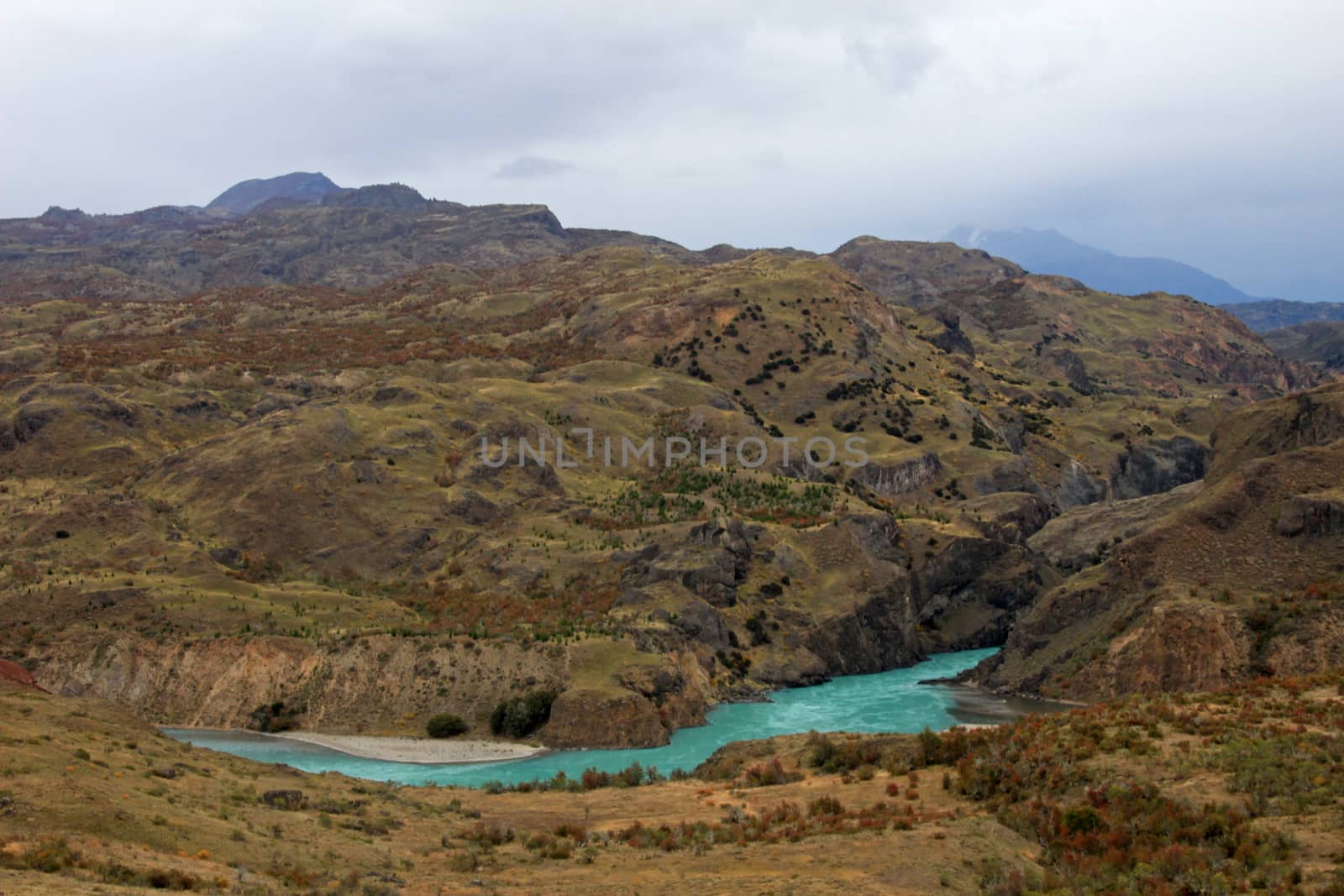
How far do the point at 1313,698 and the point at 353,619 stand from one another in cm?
6908

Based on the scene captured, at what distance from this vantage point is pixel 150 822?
2934 centimetres

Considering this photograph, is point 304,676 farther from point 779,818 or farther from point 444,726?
point 779,818

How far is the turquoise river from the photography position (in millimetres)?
66562

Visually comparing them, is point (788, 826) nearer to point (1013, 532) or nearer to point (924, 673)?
point (924, 673)

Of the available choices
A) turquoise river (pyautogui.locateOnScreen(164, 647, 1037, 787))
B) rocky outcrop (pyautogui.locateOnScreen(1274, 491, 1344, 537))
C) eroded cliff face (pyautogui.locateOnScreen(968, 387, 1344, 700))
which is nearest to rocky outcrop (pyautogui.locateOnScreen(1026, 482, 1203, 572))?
eroded cliff face (pyautogui.locateOnScreen(968, 387, 1344, 700))

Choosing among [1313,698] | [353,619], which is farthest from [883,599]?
[1313,698]

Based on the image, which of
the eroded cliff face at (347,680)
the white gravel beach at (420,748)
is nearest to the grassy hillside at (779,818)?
the white gravel beach at (420,748)

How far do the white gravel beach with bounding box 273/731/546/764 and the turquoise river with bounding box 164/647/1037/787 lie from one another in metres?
0.84

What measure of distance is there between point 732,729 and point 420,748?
22993 millimetres

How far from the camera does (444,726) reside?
243 feet

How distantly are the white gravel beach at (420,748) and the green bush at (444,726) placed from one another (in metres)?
0.74

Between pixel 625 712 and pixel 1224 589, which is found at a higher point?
pixel 1224 589

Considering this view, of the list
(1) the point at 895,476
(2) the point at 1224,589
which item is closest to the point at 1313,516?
(2) the point at 1224,589

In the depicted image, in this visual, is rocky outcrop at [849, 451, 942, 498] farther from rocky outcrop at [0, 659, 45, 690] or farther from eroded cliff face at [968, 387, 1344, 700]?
rocky outcrop at [0, 659, 45, 690]
